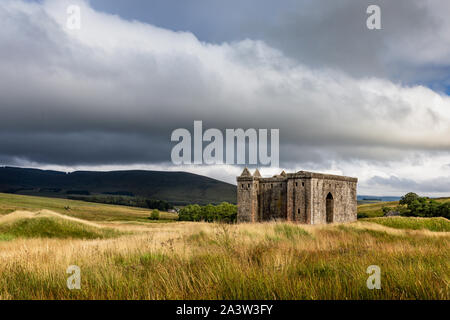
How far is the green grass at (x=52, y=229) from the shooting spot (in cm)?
2161

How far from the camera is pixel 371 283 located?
4.67 metres

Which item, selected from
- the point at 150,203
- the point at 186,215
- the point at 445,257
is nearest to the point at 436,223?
the point at 445,257

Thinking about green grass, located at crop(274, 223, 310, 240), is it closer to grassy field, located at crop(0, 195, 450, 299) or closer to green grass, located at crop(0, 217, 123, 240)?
grassy field, located at crop(0, 195, 450, 299)

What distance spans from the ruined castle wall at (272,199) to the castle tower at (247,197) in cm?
78

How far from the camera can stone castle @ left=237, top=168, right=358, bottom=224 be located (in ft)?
131

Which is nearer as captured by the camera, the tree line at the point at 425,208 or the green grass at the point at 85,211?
the tree line at the point at 425,208

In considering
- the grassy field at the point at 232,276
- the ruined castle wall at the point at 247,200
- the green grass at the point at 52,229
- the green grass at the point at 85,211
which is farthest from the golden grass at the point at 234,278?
the green grass at the point at 85,211

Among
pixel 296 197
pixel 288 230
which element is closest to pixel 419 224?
pixel 296 197

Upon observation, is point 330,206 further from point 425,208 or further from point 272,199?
point 425,208

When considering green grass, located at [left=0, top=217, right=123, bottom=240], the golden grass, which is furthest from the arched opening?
the golden grass

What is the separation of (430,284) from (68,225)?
912 inches

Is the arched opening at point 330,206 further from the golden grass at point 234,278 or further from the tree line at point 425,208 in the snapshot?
A: the golden grass at point 234,278

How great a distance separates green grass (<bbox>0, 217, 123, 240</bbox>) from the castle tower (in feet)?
71.4
